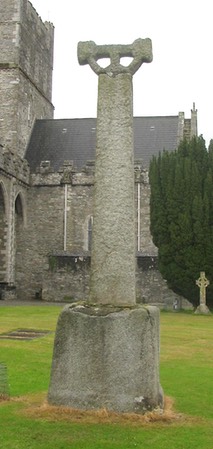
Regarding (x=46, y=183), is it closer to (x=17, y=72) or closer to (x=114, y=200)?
(x=17, y=72)

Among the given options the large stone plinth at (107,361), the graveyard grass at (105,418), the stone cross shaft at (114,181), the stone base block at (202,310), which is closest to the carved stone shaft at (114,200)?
the stone cross shaft at (114,181)

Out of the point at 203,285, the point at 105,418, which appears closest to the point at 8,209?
the point at 203,285

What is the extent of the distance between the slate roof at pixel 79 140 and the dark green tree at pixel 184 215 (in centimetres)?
864

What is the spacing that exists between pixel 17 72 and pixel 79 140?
18.0 feet

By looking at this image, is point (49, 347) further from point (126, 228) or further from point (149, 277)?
point (149, 277)

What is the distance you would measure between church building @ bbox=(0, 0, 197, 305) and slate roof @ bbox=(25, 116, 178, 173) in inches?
2.4

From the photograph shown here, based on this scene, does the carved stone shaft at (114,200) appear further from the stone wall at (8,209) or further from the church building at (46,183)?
the stone wall at (8,209)

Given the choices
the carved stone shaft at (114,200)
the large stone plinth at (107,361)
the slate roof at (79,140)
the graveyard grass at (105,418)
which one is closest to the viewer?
the graveyard grass at (105,418)

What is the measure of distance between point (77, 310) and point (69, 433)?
1386mm

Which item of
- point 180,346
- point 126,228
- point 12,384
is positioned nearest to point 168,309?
point 180,346

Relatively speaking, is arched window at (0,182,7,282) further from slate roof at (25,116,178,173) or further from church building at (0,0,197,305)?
slate roof at (25,116,178,173)

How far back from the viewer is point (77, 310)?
661cm

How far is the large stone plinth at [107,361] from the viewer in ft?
20.8

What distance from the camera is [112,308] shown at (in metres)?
6.58
